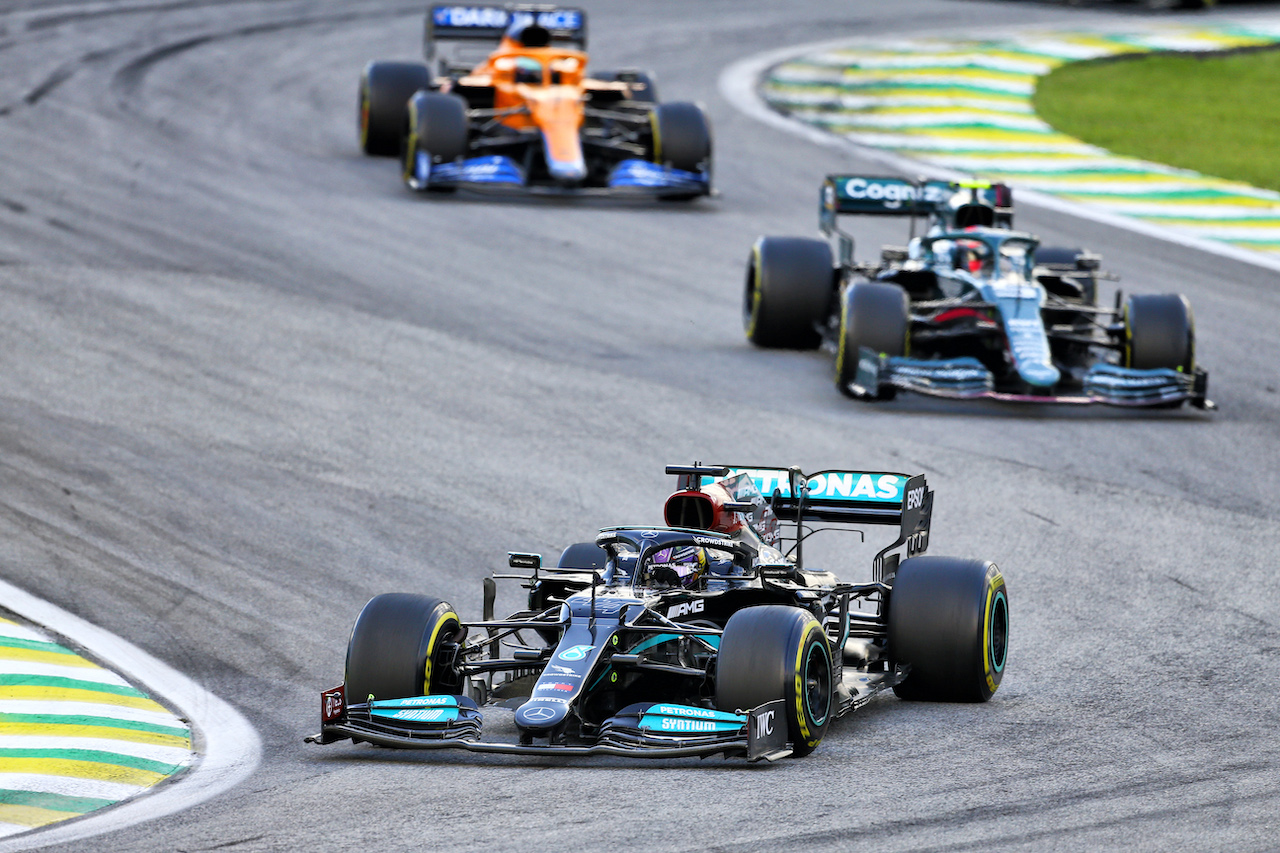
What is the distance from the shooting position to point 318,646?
12078 mm

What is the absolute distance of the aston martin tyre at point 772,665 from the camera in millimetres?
9188

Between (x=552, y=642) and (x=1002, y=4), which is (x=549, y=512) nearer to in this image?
(x=552, y=642)

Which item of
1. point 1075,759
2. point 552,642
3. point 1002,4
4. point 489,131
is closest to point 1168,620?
point 1075,759

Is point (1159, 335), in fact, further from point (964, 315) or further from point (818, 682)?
point (818, 682)

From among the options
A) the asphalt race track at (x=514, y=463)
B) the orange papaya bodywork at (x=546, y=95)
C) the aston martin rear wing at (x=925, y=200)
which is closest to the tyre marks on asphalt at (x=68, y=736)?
the asphalt race track at (x=514, y=463)

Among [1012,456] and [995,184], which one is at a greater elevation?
[995,184]

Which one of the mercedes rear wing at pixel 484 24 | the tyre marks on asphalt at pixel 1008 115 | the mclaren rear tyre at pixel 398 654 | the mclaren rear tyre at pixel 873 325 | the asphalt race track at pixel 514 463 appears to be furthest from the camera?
the mercedes rear wing at pixel 484 24

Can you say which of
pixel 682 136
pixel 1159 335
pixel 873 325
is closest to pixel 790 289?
pixel 873 325

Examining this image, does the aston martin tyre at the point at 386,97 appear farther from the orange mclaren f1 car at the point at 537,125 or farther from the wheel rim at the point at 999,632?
the wheel rim at the point at 999,632

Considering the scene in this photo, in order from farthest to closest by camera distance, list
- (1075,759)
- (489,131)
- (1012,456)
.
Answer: (489,131) → (1012,456) → (1075,759)

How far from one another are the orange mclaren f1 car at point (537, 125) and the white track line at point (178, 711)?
13858mm

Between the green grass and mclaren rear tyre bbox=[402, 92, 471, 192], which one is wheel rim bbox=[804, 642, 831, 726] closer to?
mclaren rear tyre bbox=[402, 92, 471, 192]

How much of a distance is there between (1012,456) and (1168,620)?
4.11 m

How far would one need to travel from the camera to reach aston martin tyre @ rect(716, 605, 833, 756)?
9.19 metres
